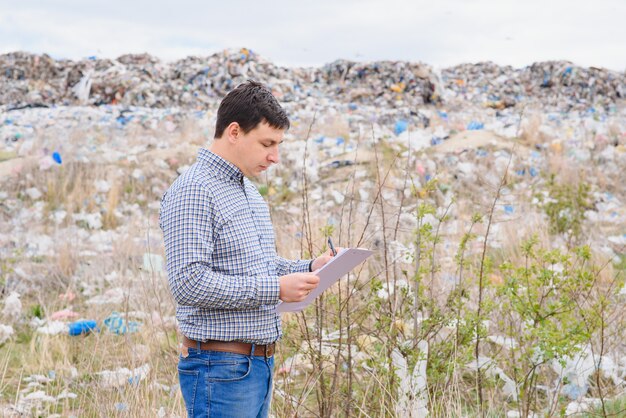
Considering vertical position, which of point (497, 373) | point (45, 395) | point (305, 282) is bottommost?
point (45, 395)

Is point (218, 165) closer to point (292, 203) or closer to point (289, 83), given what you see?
point (292, 203)

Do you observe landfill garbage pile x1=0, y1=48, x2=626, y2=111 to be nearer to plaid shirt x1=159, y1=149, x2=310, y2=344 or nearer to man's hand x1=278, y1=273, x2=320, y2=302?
plaid shirt x1=159, y1=149, x2=310, y2=344

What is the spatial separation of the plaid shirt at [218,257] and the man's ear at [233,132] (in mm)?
63

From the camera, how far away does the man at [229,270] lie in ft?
6.05

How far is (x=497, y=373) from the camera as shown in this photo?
10.5 ft

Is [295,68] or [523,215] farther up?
[295,68]

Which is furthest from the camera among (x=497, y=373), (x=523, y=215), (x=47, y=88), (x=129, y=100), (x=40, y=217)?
(x=47, y=88)

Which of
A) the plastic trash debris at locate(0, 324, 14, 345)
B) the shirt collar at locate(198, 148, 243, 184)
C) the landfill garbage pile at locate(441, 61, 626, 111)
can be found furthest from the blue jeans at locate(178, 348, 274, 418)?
the landfill garbage pile at locate(441, 61, 626, 111)

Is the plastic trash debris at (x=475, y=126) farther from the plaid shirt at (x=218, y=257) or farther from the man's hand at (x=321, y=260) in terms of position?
the plaid shirt at (x=218, y=257)

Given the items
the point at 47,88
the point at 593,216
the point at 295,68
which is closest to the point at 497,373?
the point at 593,216

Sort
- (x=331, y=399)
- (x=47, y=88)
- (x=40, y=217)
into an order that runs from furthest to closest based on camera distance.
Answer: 1. (x=47, y=88)
2. (x=40, y=217)
3. (x=331, y=399)

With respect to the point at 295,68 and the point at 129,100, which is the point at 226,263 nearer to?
the point at 129,100

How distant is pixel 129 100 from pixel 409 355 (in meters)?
14.9

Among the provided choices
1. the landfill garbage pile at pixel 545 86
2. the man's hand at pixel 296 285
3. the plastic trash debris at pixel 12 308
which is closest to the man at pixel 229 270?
the man's hand at pixel 296 285
